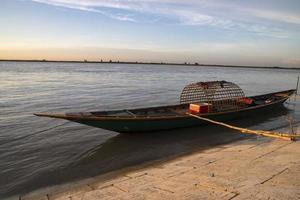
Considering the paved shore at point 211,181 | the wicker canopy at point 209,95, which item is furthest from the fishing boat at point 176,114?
the paved shore at point 211,181

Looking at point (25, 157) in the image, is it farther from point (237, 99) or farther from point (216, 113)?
point (237, 99)

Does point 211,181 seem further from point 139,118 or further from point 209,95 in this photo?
point 209,95

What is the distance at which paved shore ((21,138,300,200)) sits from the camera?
635cm

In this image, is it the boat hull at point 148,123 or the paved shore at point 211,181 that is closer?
the paved shore at point 211,181

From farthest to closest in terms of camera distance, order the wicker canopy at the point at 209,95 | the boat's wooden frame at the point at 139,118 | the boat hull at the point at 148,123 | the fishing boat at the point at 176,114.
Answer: the wicker canopy at the point at 209,95
the boat hull at the point at 148,123
the fishing boat at the point at 176,114
the boat's wooden frame at the point at 139,118

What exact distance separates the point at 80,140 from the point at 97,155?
2124mm

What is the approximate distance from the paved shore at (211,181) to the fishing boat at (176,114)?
318 cm

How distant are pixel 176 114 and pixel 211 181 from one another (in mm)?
8210

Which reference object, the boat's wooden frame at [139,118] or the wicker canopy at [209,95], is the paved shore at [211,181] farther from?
the wicker canopy at [209,95]

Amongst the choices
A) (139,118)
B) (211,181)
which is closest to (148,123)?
(139,118)

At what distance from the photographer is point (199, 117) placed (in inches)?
560

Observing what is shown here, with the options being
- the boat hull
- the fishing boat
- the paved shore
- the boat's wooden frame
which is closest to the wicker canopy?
the fishing boat

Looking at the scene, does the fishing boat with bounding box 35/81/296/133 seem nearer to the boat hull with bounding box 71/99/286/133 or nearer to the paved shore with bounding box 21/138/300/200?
the boat hull with bounding box 71/99/286/133

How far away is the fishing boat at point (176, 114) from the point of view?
12.0m
